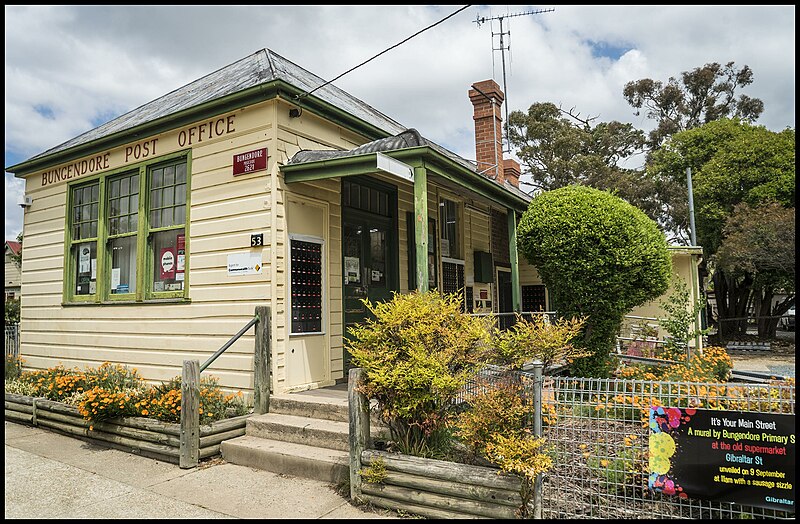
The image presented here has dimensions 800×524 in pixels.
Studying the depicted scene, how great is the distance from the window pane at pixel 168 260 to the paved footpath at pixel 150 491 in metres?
2.41

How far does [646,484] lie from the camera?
3.83 m

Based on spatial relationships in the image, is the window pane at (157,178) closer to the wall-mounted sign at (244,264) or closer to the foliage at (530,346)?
the wall-mounted sign at (244,264)

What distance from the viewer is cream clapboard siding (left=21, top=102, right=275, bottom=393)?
646 cm

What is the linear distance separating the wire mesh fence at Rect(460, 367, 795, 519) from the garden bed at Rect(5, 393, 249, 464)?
3421 millimetres

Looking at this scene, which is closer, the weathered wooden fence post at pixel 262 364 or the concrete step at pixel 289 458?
the concrete step at pixel 289 458

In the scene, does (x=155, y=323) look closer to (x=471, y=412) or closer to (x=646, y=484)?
(x=471, y=412)

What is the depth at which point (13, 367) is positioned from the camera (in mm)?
9398

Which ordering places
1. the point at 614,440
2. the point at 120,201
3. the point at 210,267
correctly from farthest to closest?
the point at 120,201 → the point at 210,267 → the point at 614,440

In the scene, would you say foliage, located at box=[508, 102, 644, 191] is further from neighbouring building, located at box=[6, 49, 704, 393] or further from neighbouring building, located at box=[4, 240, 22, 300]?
neighbouring building, located at box=[4, 240, 22, 300]

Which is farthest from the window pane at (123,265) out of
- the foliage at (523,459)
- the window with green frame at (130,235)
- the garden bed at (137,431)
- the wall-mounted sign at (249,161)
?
the foliage at (523,459)

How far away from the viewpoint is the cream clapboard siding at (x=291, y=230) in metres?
6.27

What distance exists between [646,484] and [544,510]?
0.77 m

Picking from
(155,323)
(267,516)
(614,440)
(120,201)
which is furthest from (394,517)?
(120,201)

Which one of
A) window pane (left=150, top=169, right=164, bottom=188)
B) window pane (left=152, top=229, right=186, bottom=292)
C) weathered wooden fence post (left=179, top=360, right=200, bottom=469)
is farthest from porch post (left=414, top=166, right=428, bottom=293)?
window pane (left=150, top=169, right=164, bottom=188)
